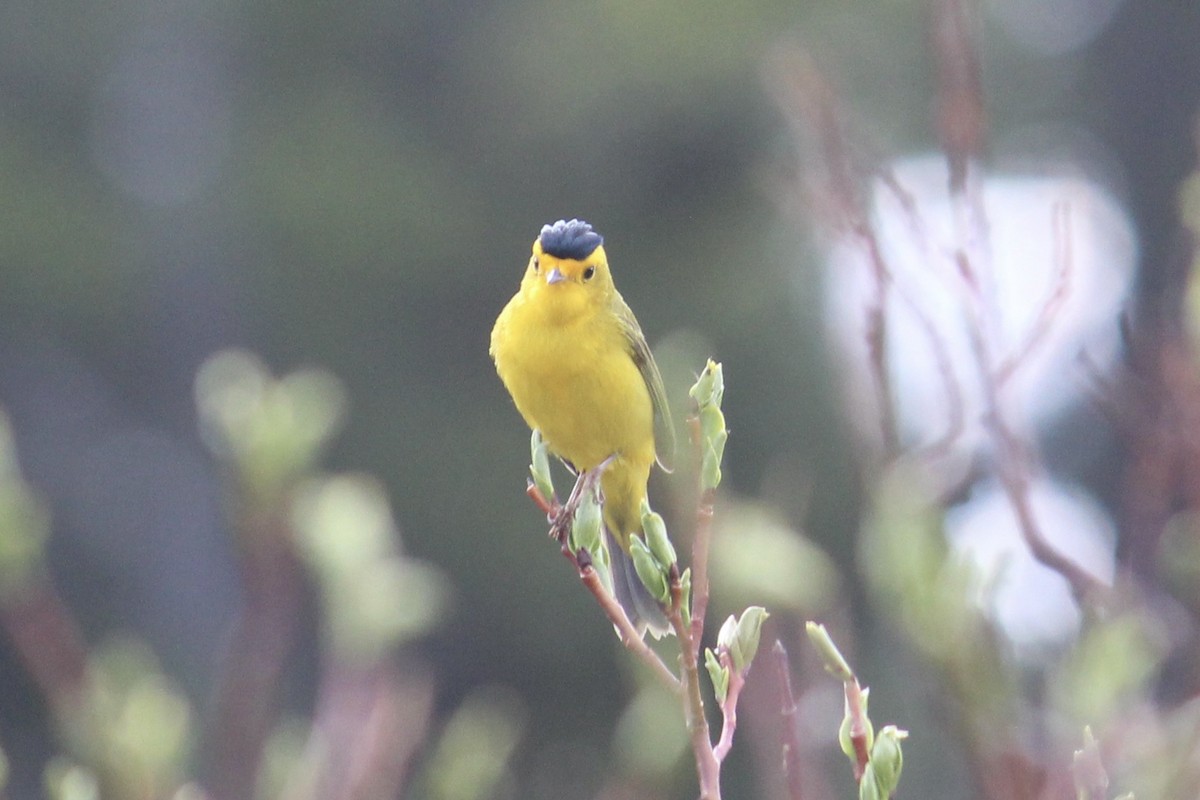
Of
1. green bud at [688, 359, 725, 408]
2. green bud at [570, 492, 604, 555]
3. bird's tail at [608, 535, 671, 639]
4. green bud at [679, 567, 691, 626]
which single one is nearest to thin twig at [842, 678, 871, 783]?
green bud at [679, 567, 691, 626]

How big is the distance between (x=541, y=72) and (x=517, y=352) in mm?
13032

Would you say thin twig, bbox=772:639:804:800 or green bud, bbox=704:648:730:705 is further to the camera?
green bud, bbox=704:648:730:705

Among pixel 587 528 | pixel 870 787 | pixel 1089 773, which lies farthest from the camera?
pixel 587 528

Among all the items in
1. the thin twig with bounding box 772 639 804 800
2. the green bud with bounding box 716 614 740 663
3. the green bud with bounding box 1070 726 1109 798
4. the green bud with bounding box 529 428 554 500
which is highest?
the green bud with bounding box 529 428 554 500

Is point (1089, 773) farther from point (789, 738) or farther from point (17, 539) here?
point (17, 539)

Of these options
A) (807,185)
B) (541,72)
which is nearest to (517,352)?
(807,185)

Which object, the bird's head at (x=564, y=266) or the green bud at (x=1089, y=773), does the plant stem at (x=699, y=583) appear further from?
the bird's head at (x=564, y=266)

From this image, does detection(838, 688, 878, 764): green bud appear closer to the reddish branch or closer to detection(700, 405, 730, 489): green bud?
detection(700, 405, 730, 489): green bud

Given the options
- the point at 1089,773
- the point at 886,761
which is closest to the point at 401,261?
the point at 886,761

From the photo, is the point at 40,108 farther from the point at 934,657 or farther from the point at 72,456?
the point at 934,657

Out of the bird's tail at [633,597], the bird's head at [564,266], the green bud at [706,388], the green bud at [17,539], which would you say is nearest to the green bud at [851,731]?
the green bud at [706,388]

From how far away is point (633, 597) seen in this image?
12.3 ft

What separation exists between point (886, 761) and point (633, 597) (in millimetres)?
2333

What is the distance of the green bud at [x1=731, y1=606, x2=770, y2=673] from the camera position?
1.58m
